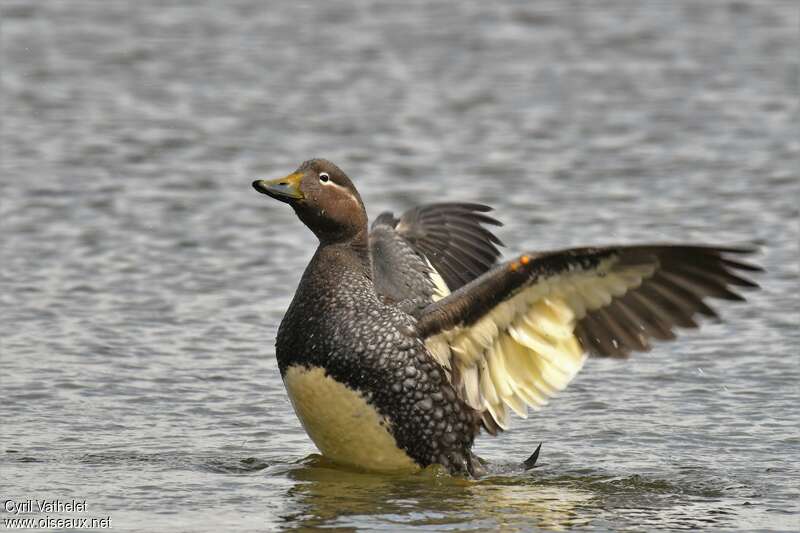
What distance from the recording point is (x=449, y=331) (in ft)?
27.2

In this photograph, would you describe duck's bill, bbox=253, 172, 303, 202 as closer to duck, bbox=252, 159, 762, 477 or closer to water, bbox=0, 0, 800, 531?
duck, bbox=252, 159, 762, 477

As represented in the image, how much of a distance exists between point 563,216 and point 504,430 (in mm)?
4783

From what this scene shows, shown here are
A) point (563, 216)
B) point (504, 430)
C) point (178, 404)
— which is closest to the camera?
point (504, 430)

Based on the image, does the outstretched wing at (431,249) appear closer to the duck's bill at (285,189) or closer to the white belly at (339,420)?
the duck's bill at (285,189)

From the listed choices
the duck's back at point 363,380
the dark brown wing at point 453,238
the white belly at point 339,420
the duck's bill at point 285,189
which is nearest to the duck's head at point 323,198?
the duck's bill at point 285,189

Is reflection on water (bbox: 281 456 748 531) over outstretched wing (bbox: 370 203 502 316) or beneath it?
beneath

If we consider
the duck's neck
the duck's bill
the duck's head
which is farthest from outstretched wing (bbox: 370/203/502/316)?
the duck's bill

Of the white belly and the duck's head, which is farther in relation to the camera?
the duck's head

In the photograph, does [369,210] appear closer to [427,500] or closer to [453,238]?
[453,238]

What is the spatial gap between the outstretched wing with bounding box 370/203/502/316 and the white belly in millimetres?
1182

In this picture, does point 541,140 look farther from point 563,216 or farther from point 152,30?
point 152,30

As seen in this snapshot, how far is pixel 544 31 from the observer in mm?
19703

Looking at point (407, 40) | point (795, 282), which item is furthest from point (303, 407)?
point (407, 40)

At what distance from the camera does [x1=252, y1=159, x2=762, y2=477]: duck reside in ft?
25.6
